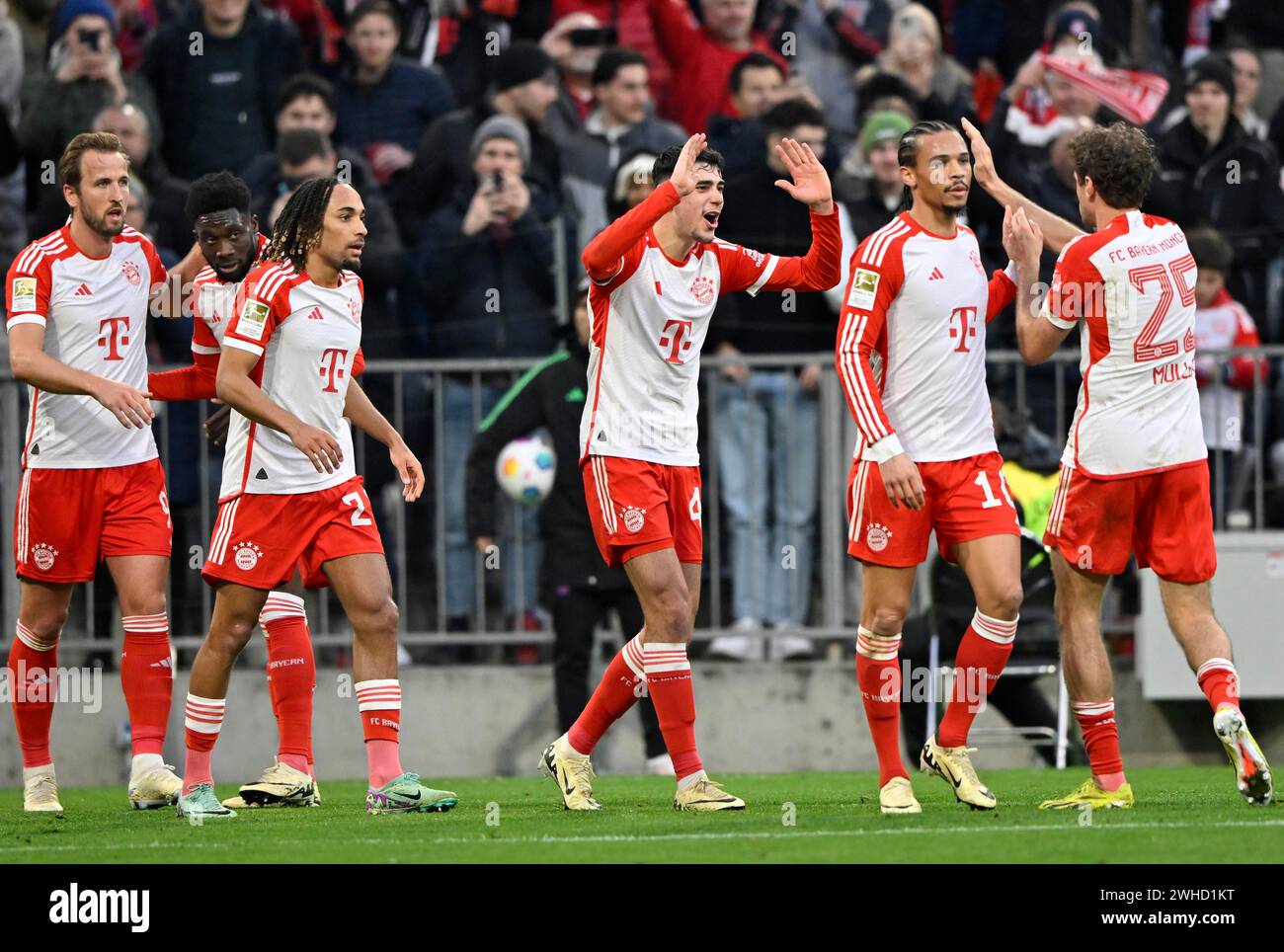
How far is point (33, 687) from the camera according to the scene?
31.8 ft

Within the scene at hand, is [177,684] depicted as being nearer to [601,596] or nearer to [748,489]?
[601,596]

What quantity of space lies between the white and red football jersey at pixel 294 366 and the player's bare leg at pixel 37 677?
3.95ft

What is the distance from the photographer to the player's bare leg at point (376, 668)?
8.84 metres

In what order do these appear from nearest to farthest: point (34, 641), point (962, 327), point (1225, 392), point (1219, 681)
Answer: point (1219, 681) → point (962, 327) → point (34, 641) → point (1225, 392)

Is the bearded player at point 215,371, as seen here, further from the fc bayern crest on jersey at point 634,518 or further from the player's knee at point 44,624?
the fc bayern crest on jersey at point 634,518

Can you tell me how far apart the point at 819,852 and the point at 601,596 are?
17.5ft

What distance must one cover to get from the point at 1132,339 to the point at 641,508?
2030mm

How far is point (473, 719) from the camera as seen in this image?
13.0 m

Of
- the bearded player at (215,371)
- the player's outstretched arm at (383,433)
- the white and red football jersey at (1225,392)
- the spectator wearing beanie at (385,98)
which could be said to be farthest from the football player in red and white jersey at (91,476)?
the white and red football jersey at (1225,392)

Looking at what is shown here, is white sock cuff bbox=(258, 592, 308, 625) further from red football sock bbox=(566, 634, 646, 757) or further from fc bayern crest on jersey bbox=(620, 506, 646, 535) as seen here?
fc bayern crest on jersey bbox=(620, 506, 646, 535)

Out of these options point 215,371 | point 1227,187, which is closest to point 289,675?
point 215,371

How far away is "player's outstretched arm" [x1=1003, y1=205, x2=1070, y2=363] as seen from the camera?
27.7 feet

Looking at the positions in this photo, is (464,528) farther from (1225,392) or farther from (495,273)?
(1225,392)

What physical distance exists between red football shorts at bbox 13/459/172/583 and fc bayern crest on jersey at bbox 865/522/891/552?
3.22 metres
